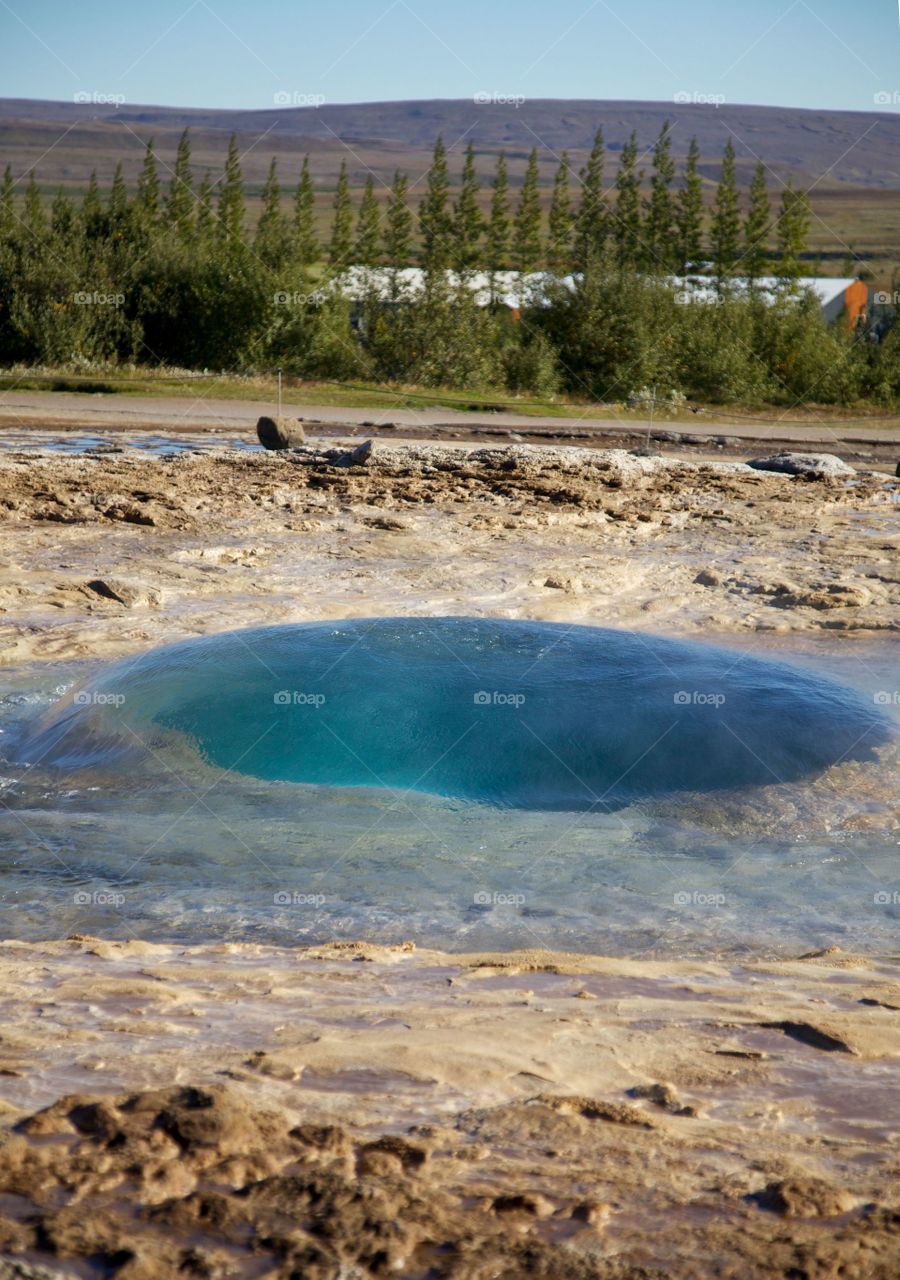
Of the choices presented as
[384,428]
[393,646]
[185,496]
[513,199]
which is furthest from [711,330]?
[513,199]

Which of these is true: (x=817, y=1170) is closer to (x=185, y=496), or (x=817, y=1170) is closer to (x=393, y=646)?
(x=393, y=646)

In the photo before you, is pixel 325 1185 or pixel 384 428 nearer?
pixel 325 1185

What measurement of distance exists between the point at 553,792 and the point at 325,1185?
344 centimetres

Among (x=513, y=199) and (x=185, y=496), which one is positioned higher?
(x=513, y=199)

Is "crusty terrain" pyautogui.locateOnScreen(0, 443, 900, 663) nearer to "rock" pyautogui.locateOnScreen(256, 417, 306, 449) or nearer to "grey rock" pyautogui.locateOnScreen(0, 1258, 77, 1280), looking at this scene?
"rock" pyautogui.locateOnScreen(256, 417, 306, 449)

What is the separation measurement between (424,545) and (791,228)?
39.4 meters

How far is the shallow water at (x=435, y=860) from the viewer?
4.77m

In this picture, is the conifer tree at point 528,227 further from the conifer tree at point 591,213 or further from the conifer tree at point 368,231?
the conifer tree at point 368,231

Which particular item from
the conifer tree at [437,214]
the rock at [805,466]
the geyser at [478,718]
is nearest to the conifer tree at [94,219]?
the conifer tree at [437,214]

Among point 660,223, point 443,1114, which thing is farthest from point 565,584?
point 660,223

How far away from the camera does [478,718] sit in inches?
233

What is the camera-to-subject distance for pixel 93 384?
25.9 meters

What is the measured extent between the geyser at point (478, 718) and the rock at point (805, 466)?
11.3m

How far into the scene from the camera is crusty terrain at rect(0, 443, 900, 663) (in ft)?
31.1
